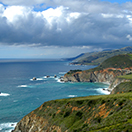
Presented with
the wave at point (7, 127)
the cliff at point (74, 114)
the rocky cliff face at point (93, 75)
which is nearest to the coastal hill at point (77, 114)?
the cliff at point (74, 114)

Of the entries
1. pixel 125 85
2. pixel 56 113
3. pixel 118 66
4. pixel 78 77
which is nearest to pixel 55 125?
pixel 56 113

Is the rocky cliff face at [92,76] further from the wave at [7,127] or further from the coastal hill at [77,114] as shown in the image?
the coastal hill at [77,114]

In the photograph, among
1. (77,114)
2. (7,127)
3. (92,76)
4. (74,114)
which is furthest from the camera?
(92,76)

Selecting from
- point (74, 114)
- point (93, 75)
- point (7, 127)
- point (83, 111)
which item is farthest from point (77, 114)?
point (93, 75)

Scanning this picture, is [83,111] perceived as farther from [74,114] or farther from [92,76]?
[92,76]

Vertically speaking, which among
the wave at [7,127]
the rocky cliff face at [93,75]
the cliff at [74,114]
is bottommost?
the wave at [7,127]

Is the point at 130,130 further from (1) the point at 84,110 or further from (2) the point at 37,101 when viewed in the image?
(2) the point at 37,101

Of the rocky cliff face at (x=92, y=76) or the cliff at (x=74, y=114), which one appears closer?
the cliff at (x=74, y=114)

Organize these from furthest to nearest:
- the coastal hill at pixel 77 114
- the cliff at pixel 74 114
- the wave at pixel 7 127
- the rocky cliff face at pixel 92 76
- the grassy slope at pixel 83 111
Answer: the rocky cliff face at pixel 92 76 < the wave at pixel 7 127 < the cliff at pixel 74 114 < the grassy slope at pixel 83 111 < the coastal hill at pixel 77 114
